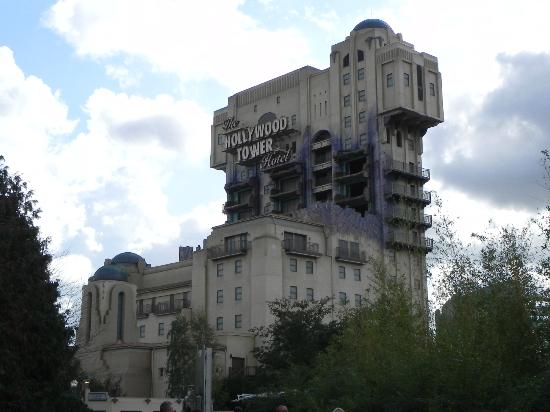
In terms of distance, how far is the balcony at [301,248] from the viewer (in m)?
89.4

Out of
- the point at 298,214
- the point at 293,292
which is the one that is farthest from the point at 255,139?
the point at 293,292

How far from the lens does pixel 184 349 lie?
7719cm

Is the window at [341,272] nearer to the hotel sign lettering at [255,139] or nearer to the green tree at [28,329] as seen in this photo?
the hotel sign lettering at [255,139]

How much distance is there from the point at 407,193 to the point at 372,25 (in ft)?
70.0

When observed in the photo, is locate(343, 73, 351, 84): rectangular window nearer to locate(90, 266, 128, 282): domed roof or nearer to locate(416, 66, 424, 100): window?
locate(416, 66, 424, 100): window

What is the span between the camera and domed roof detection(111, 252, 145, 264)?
11144 centimetres

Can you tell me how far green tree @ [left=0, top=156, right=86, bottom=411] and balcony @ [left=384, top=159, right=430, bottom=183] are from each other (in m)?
62.9

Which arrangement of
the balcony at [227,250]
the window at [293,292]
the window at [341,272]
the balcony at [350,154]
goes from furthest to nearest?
the balcony at [350,154], the window at [341,272], the balcony at [227,250], the window at [293,292]

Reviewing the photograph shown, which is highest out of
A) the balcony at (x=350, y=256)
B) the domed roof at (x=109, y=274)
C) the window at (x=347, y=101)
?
the window at (x=347, y=101)

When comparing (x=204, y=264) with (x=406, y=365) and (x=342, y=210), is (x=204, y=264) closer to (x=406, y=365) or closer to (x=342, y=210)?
(x=342, y=210)

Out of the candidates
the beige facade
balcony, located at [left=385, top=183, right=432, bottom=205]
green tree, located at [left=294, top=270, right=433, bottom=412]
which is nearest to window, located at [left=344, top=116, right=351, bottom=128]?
the beige facade

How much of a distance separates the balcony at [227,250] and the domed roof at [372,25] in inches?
1314

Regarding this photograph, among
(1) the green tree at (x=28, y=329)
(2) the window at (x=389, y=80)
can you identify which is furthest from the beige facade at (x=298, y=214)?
(1) the green tree at (x=28, y=329)

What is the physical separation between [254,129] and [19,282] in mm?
74392
